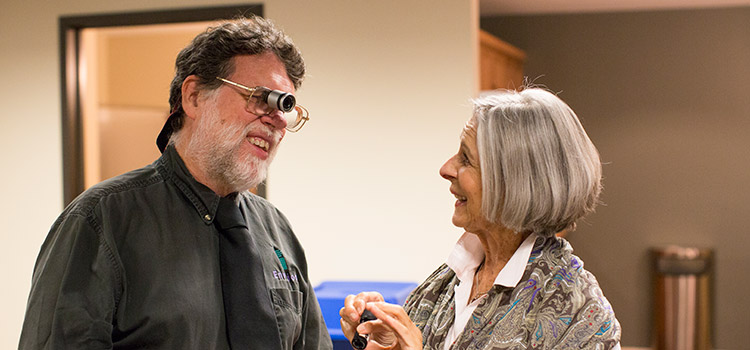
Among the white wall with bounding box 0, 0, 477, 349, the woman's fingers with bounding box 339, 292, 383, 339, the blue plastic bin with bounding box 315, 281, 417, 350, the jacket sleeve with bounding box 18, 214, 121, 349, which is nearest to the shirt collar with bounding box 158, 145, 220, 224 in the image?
the jacket sleeve with bounding box 18, 214, 121, 349

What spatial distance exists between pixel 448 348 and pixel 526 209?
12.6 inches

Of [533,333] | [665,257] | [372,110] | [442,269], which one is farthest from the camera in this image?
[665,257]

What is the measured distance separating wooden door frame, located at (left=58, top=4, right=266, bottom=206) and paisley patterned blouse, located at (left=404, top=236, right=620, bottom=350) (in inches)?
88.2

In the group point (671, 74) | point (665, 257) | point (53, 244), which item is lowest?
point (665, 257)

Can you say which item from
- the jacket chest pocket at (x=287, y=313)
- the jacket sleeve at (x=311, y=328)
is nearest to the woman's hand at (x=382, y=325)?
the jacket chest pocket at (x=287, y=313)

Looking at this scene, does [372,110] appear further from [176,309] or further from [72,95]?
[176,309]

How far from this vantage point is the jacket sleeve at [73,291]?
130cm

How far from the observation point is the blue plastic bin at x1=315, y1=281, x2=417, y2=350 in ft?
9.44

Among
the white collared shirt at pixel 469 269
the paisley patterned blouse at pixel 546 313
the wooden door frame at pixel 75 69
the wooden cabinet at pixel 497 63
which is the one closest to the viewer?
the paisley patterned blouse at pixel 546 313

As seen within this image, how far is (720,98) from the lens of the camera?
16.4 feet

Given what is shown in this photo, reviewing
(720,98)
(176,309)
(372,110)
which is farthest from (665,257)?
(176,309)

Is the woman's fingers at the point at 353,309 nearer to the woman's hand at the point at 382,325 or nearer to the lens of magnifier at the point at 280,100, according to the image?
the woman's hand at the point at 382,325

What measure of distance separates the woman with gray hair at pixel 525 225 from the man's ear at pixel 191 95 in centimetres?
56

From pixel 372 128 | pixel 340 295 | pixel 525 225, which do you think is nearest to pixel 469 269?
pixel 525 225
